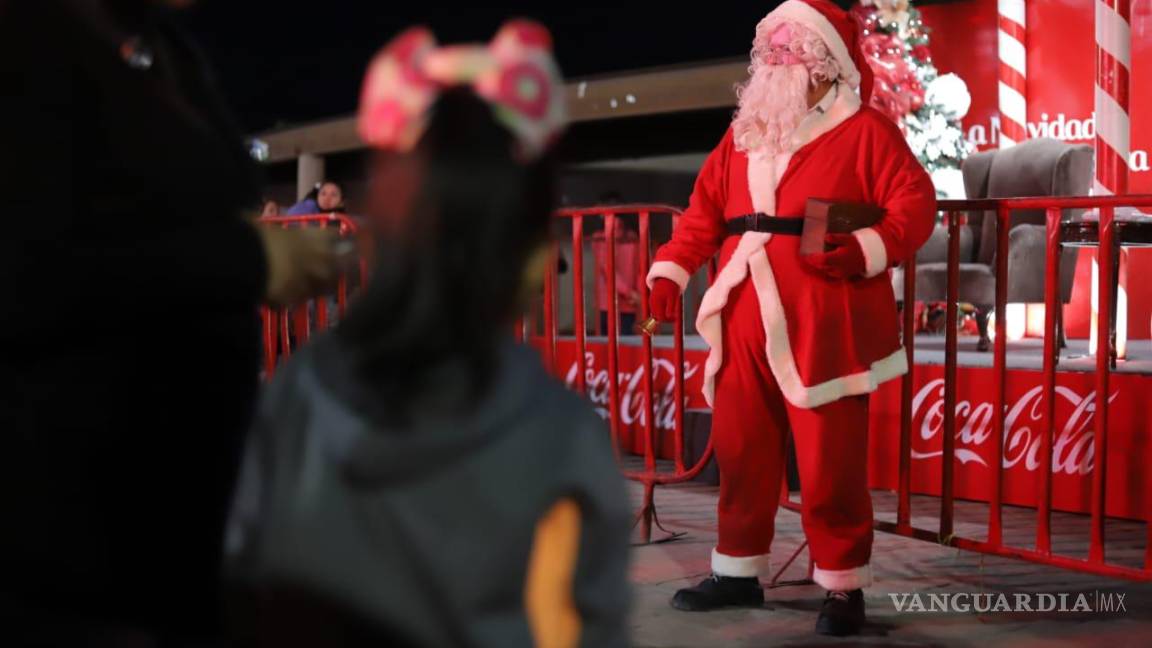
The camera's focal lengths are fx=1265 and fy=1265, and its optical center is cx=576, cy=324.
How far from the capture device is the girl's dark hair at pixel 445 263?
1272 mm

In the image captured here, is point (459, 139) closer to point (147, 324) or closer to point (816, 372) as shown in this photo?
point (147, 324)

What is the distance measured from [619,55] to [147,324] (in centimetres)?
1867

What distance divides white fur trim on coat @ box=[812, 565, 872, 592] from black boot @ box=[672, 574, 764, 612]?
0.95 ft

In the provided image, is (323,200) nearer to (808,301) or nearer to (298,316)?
(298,316)

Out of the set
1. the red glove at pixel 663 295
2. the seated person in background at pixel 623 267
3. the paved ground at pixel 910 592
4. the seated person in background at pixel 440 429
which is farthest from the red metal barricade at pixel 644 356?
the seated person in background at pixel 623 267

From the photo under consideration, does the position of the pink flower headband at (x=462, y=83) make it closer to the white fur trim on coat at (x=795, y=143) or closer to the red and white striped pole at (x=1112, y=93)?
the white fur trim on coat at (x=795, y=143)

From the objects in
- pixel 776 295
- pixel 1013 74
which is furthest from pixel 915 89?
pixel 776 295

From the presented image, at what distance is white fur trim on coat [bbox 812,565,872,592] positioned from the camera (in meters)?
3.39

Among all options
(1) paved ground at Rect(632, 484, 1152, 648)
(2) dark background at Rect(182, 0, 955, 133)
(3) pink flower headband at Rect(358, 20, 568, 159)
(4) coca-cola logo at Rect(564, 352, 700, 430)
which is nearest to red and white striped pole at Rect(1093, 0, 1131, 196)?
(4) coca-cola logo at Rect(564, 352, 700, 430)

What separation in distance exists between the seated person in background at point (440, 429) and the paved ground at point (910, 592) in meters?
2.14

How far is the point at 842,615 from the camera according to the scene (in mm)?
3400

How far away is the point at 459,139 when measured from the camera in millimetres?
1284

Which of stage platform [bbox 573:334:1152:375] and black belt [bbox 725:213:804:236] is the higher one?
black belt [bbox 725:213:804:236]

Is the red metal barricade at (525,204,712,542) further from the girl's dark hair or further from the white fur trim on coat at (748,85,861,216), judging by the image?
the girl's dark hair
